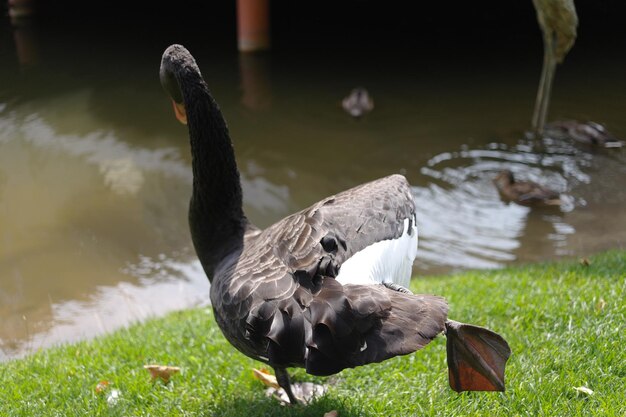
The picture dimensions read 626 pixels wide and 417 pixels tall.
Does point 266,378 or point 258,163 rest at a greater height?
point 266,378

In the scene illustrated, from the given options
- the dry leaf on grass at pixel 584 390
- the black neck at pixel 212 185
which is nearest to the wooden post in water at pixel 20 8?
the black neck at pixel 212 185

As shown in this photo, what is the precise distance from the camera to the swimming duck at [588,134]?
30.6 feet

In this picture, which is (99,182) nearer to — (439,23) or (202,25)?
(202,25)

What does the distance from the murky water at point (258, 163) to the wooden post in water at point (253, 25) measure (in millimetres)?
463

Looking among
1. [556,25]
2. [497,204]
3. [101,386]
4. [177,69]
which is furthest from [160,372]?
[556,25]

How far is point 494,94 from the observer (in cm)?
1203

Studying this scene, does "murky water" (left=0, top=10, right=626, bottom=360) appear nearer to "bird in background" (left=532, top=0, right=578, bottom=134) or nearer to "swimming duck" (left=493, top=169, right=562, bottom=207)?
"swimming duck" (left=493, top=169, right=562, bottom=207)

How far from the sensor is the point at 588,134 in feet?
30.6

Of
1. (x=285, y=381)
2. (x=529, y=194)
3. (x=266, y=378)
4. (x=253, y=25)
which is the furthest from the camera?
(x=253, y=25)

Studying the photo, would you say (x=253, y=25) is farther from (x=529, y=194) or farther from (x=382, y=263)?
(x=382, y=263)

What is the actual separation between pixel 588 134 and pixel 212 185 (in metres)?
7.23

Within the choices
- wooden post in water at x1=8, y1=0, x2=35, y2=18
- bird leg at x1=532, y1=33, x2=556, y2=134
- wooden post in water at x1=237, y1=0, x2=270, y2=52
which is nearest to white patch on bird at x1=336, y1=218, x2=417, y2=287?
bird leg at x1=532, y1=33, x2=556, y2=134

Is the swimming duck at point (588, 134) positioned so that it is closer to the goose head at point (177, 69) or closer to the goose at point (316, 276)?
the goose at point (316, 276)

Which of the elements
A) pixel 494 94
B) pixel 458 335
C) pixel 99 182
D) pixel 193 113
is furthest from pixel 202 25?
pixel 458 335
